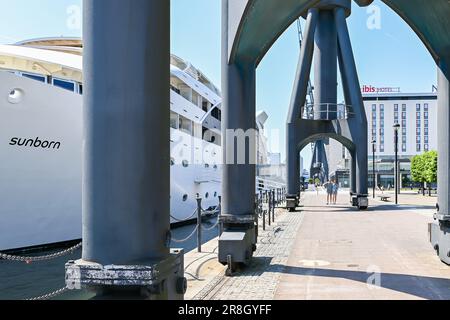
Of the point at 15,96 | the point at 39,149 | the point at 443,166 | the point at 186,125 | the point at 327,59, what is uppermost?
the point at 327,59

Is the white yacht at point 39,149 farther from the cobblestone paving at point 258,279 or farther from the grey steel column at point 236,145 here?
the cobblestone paving at point 258,279

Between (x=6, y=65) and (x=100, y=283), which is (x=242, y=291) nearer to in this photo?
(x=100, y=283)

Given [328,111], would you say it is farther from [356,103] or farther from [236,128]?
[236,128]

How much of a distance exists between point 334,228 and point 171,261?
11.3 m

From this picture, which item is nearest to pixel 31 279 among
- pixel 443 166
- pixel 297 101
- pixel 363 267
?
pixel 363 267

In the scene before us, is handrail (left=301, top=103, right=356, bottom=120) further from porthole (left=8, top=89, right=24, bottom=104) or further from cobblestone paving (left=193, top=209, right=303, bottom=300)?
porthole (left=8, top=89, right=24, bottom=104)

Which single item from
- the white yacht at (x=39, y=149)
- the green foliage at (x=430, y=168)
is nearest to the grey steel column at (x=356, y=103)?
the white yacht at (x=39, y=149)

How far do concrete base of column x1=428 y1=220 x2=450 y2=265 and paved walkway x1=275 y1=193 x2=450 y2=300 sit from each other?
17 cm

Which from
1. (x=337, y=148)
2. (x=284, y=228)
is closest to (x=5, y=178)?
(x=284, y=228)

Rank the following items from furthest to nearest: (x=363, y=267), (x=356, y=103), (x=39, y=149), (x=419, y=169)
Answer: (x=419, y=169)
(x=356, y=103)
(x=39, y=149)
(x=363, y=267)

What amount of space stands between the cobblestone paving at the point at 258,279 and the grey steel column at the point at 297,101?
12.8m

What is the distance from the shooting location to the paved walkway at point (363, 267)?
5789 mm

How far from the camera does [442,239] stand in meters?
7.71

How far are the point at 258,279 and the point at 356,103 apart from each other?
61.1ft
